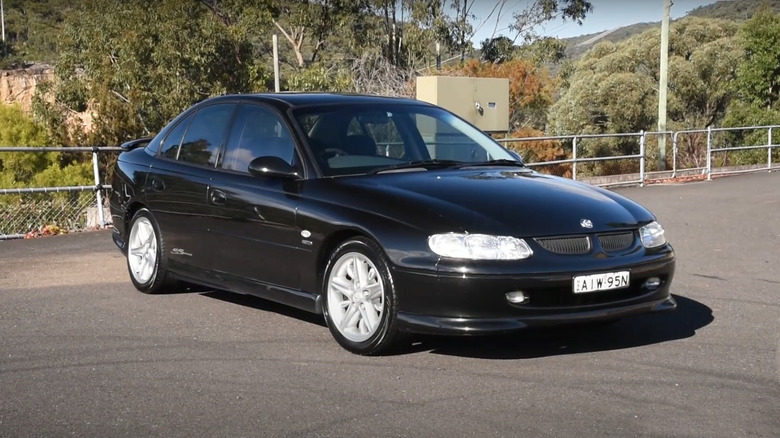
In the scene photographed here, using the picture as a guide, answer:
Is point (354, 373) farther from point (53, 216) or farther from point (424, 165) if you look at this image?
point (53, 216)

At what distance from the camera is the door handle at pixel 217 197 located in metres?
7.67

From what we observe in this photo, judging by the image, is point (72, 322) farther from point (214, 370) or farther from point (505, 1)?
point (505, 1)

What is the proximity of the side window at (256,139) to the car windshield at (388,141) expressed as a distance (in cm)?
17

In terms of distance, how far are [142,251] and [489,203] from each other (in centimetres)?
358

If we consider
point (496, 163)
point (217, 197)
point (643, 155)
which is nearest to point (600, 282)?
point (496, 163)

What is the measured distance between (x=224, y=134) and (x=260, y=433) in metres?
3.55

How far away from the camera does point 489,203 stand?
644 cm

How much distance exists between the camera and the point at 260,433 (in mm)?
4891

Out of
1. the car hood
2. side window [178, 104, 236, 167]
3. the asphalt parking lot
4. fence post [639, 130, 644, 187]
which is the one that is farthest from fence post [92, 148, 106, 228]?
fence post [639, 130, 644, 187]

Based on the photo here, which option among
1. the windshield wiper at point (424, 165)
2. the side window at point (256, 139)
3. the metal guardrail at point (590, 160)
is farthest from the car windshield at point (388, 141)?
the metal guardrail at point (590, 160)

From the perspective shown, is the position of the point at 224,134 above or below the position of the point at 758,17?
below

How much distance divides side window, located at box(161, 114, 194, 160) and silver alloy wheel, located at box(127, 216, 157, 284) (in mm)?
573

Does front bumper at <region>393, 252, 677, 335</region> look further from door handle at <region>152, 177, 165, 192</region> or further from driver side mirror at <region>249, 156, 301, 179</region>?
door handle at <region>152, 177, 165, 192</region>

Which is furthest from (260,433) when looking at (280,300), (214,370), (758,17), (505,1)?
(505,1)
